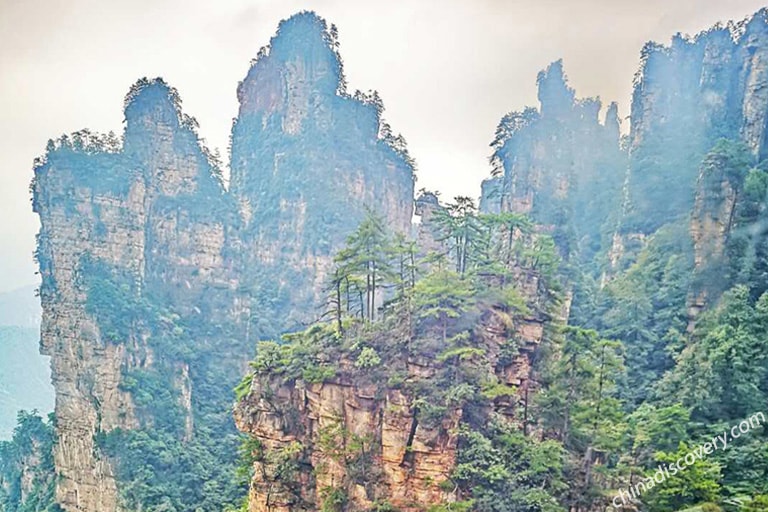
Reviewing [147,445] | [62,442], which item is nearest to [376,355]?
[147,445]

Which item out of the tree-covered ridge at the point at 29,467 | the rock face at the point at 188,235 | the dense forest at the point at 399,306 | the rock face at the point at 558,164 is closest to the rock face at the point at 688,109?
the dense forest at the point at 399,306

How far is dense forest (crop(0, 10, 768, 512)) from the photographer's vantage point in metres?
17.2

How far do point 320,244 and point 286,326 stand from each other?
22.1 ft

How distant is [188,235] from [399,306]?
84.4 feet

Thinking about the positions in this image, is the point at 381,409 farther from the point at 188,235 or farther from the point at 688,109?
the point at 688,109

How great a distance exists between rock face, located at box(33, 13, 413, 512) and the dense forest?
167mm

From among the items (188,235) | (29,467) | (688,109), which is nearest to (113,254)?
(188,235)

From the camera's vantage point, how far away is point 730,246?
22.2m

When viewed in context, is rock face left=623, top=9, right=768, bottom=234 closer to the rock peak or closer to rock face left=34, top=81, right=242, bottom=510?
the rock peak

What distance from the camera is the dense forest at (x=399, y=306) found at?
17219 millimetres

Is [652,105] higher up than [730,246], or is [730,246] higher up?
[652,105]

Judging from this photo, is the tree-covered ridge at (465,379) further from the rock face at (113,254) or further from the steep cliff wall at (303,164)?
the steep cliff wall at (303,164)

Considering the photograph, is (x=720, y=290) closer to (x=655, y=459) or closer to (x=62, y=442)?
(x=655, y=459)

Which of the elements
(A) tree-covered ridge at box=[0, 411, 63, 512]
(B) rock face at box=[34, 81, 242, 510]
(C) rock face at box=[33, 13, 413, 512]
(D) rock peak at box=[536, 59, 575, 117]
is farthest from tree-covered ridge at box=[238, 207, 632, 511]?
(D) rock peak at box=[536, 59, 575, 117]
